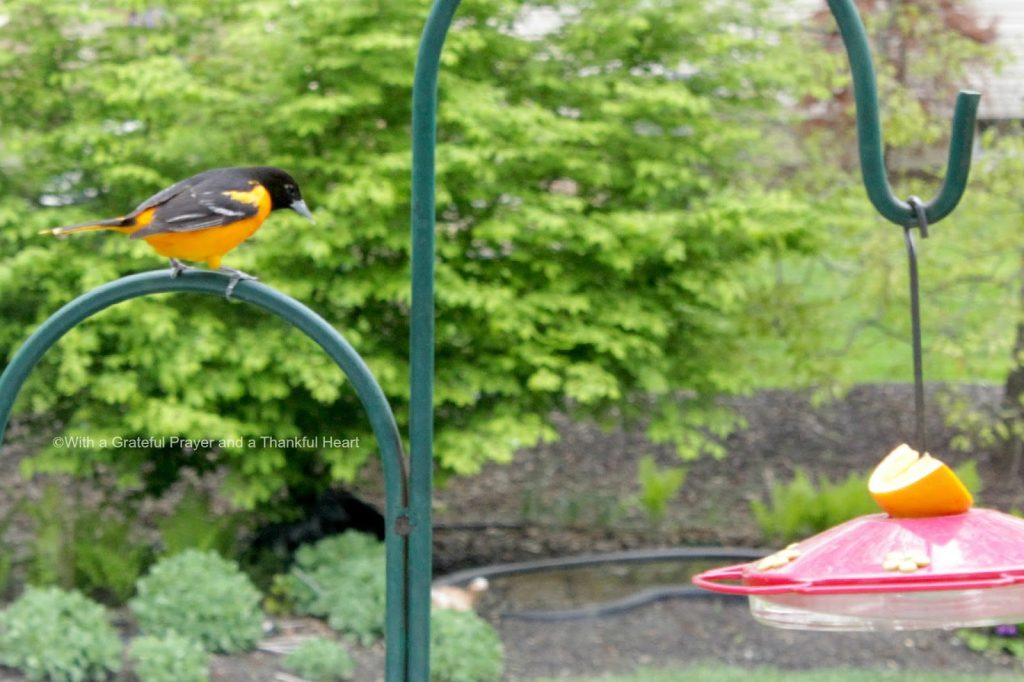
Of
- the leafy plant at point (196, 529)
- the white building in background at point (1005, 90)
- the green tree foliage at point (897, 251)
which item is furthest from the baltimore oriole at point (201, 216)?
the white building in background at point (1005, 90)

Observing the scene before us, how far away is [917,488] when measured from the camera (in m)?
1.66

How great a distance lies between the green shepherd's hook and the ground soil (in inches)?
136

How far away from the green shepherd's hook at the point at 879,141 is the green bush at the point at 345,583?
363cm

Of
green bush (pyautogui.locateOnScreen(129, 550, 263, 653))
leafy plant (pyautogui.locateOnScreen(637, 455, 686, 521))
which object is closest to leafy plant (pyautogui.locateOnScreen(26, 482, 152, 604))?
green bush (pyautogui.locateOnScreen(129, 550, 263, 653))

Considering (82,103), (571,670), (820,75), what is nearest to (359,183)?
(82,103)

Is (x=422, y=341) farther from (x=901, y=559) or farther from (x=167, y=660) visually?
(x=167, y=660)

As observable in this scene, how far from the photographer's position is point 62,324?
74.8 inches

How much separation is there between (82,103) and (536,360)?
227cm

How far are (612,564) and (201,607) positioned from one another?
2.18 meters

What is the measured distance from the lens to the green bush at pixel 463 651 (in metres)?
4.80

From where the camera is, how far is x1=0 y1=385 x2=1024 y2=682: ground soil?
524 centimetres

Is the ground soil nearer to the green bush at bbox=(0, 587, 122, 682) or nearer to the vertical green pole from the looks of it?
the green bush at bbox=(0, 587, 122, 682)

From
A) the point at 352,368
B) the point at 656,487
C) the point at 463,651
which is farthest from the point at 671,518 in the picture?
the point at 352,368

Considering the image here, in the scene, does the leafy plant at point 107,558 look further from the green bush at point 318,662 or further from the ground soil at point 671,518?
the green bush at point 318,662
